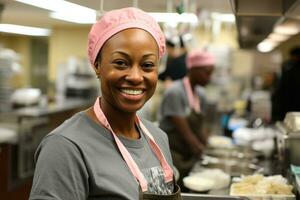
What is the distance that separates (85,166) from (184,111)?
2.34m

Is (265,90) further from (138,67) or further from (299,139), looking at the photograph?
(138,67)

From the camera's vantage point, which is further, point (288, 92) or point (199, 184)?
point (288, 92)

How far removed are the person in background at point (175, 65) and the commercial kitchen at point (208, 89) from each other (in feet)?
0.06

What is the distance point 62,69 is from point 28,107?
311 centimetres

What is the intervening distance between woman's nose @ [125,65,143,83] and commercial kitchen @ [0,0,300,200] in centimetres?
46

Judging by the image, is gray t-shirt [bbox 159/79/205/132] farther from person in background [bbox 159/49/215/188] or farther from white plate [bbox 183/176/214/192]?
white plate [bbox 183/176/214/192]

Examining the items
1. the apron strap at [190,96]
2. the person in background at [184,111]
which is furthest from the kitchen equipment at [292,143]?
the apron strap at [190,96]

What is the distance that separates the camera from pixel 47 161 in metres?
1.09

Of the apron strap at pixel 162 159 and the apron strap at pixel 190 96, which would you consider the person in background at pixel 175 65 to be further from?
the apron strap at pixel 162 159

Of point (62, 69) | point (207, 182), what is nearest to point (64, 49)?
point (62, 69)

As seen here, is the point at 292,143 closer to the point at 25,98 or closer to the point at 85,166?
the point at 85,166

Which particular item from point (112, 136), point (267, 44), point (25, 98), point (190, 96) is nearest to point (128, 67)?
point (112, 136)

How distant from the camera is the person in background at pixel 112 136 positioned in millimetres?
1097

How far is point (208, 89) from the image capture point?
7.50 metres
